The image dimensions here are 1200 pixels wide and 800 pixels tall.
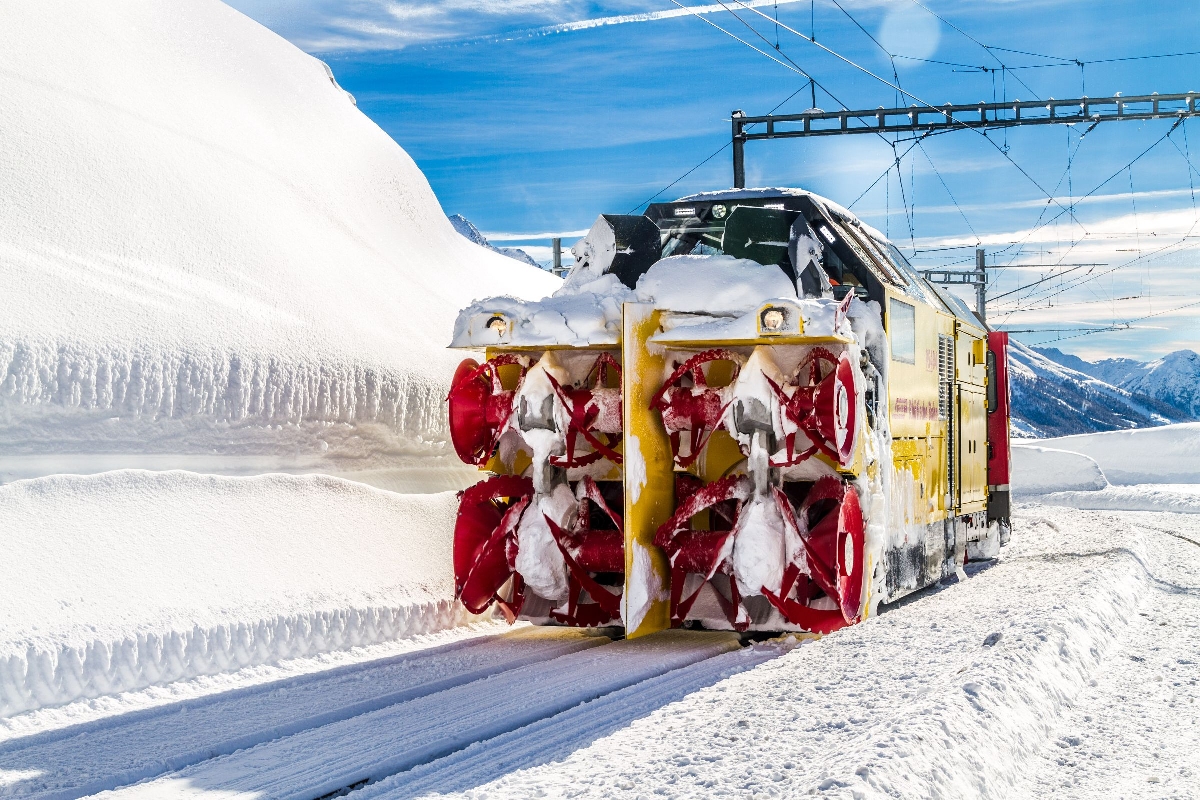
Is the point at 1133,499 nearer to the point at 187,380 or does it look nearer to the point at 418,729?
the point at 187,380

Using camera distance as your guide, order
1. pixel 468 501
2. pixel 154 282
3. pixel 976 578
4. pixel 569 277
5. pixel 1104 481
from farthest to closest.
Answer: pixel 1104 481 → pixel 976 578 → pixel 154 282 → pixel 569 277 → pixel 468 501

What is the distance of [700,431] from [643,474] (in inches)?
19.2

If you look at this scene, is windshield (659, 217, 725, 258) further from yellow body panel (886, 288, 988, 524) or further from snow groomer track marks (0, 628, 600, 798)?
snow groomer track marks (0, 628, 600, 798)

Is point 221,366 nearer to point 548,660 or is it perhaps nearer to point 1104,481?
point 548,660

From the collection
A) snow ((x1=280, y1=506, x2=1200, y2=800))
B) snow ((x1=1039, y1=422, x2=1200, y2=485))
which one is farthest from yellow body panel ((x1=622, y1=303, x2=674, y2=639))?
snow ((x1=1039, y1=422, x2=1200, y2=485))

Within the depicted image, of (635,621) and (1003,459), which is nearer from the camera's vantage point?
(635,621)

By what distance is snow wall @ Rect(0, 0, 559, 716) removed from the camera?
649 centimetres

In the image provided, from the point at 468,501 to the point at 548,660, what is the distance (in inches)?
53.0

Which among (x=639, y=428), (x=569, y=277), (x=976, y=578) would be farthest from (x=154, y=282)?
(x=976, y=578)

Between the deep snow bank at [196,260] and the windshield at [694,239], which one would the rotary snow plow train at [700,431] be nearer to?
the windshield at [694,239]

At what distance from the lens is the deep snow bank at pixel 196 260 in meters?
7.94

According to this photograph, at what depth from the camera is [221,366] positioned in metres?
8.58

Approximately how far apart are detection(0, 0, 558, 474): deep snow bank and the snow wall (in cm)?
2

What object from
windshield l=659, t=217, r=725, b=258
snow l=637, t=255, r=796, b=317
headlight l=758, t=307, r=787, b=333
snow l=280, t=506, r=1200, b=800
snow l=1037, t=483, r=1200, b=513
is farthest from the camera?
snow l=1037, t=483, r=1200, b=513
